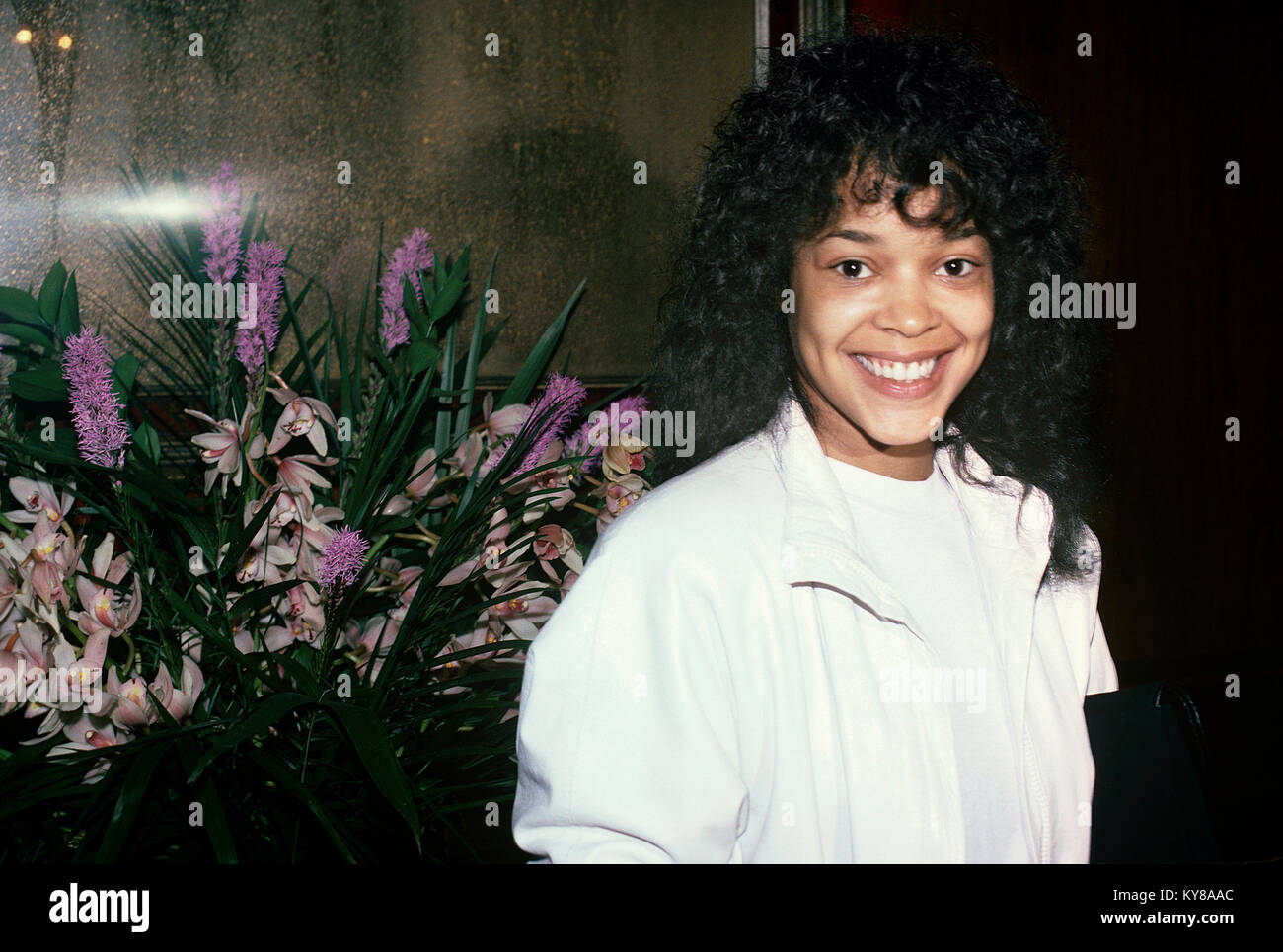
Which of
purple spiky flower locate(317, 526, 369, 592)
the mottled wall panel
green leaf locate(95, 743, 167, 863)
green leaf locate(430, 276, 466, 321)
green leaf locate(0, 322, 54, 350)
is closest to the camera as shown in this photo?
green leaf locate(95, 743, 167, 863)

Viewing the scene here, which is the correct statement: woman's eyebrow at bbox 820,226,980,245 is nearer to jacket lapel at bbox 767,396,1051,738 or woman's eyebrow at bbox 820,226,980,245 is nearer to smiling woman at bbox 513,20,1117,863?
smiling woman at bbox 513,20,1117,863

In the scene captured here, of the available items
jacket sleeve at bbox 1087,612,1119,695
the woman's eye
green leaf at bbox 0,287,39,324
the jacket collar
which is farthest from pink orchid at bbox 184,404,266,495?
jacket sleeve at bbox 1087,612,1119,695

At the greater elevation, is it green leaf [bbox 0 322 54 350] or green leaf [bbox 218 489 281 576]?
green leaf [bbox 0 322 54 350]

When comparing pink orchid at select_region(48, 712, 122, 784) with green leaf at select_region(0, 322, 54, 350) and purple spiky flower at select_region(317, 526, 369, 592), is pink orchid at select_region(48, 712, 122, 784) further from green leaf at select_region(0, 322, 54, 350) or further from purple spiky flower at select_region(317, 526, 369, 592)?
green leaf at select_region(0, 322, 54, 350)

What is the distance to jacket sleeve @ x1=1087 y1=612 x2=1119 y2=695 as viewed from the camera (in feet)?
3.19

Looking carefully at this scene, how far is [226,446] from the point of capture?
845 mm

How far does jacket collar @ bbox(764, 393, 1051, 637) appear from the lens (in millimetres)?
766

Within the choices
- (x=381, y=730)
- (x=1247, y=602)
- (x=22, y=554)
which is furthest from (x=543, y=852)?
(x=1247, y=602)

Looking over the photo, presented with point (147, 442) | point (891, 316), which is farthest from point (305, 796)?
point (891, 316)

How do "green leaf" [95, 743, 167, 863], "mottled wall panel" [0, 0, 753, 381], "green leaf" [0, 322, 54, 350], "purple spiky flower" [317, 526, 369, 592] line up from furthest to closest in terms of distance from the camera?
"mottled wall panel" [0, 0, 753, 381] < "green leaf" [0, 322, 54, 350] < "purple spiky flower" [317, 526, 369, 592] < "green leaf" [95, 743, 167, 863]

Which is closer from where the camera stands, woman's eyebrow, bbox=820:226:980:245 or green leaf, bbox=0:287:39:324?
woman's eyebrow, bbox=820:226:980:245

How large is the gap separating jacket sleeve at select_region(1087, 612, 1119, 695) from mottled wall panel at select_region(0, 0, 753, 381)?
0.71m

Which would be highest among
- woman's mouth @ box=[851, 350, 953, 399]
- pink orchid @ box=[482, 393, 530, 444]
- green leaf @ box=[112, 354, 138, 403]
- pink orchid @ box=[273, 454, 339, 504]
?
green leaf @ box=[112, 354, 138, 403]

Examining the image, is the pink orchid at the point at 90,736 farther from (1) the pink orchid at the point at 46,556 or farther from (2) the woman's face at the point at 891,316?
(2) the woman's face at the point at 891,316
